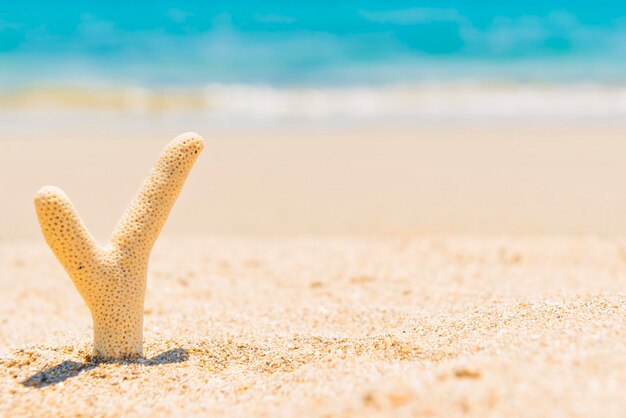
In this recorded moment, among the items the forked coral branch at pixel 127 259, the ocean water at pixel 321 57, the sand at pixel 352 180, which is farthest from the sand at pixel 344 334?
the ocean water at pixel 321 57

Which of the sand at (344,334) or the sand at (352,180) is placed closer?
the sand at (344,334)

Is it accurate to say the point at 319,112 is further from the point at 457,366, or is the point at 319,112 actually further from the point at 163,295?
the point at 457,366

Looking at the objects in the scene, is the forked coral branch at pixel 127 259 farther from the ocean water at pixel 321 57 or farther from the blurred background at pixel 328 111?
the ocean water at pixel 321 57

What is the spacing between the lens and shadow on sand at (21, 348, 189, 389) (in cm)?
263

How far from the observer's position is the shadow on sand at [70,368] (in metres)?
2.63

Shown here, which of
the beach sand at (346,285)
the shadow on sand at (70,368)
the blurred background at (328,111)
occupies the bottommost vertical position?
the shadow on sand at (70,368)

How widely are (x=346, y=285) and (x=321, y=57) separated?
794 inches

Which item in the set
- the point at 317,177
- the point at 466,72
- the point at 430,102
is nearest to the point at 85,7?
the point at 466,72

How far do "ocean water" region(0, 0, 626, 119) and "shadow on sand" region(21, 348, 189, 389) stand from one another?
11053 mm

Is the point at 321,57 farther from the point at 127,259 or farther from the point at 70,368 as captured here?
the point at 70,368

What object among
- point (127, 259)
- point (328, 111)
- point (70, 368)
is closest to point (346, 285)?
point (127, 259)

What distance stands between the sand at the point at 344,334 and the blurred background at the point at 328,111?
1.25 m

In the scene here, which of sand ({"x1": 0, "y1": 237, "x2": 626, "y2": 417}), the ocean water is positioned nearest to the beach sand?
sand ({"x1": 0, "y1": 237, "x2": 626, "y2": 417})

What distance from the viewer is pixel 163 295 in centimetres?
417
